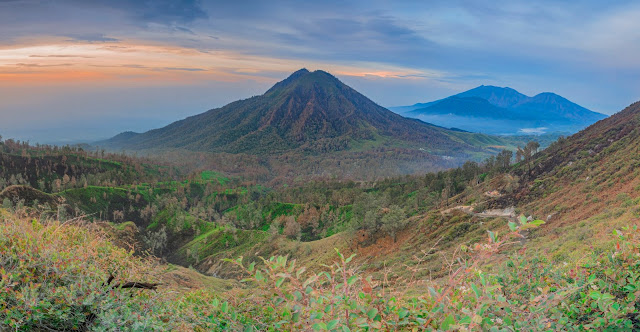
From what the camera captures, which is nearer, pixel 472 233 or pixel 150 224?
pixel 472 233

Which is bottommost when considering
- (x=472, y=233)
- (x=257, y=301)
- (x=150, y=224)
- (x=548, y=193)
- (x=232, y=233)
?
(x=150, y=224)

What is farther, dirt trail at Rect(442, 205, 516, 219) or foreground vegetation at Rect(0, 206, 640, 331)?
dirt trail at Rect(442, 205, 516, 219)

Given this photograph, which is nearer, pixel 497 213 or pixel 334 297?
pixel 334 297

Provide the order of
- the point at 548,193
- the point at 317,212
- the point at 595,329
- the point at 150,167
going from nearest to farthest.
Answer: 1. the point at 595,329
2. the point at 548,193
3. the point at 317,212
4. the point at 150,167

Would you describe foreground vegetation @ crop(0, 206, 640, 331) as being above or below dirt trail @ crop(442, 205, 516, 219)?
above

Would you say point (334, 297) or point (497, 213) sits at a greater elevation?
point (334, 297)

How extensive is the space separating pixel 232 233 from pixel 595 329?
7592 cm

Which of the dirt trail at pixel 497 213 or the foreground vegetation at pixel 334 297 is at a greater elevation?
the foreground vegetation at pixel 334 297

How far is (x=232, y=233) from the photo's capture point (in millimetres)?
73750

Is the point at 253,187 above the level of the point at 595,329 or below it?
below

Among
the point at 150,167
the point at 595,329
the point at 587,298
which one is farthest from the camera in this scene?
the point at 150,167

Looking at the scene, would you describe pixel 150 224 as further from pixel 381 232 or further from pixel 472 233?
pixel 472 233

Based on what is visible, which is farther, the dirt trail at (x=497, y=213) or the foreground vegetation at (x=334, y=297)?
the dirt trail at (x=497, y=213)

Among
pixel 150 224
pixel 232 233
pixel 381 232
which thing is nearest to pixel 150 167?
pixel 150 224
